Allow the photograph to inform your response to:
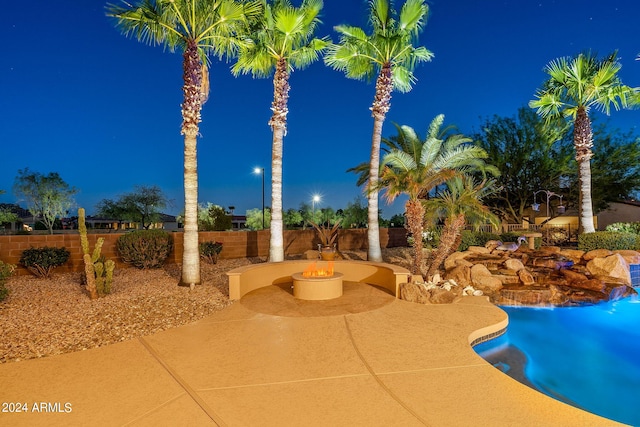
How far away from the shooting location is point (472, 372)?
4.43m

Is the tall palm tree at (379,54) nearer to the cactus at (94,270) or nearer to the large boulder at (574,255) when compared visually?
the large boulder at (574,255)

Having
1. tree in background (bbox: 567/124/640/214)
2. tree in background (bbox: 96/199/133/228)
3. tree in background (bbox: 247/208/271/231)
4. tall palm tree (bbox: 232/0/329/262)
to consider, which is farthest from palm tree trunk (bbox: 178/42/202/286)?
tree in background (bbox: 96/199/133/228)

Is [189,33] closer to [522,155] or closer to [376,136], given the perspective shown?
[376,136]

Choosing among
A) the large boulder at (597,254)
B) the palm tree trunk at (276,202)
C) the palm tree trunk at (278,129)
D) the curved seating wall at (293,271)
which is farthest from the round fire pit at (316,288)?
the large boulder at (597,254)

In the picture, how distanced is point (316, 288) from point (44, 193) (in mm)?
33744

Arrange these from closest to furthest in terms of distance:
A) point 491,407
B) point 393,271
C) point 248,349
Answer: point 491,407 < point 248,349 < point 393,271

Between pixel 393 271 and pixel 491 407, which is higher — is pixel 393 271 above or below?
above

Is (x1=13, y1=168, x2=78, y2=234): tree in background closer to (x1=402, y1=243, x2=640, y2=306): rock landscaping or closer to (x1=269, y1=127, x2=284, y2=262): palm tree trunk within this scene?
(x1=269, y1=127, x2=284, y2=262): palm tree trunk

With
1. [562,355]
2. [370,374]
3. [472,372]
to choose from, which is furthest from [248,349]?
[562,355]

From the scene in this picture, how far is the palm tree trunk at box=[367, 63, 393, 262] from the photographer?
47.9 feet

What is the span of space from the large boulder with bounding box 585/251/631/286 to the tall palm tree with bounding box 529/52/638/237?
5.06m

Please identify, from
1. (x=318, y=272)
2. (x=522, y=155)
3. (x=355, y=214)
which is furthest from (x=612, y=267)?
(x=355, y=214)

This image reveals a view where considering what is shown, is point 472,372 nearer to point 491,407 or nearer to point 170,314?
point 491,407

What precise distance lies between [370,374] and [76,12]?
26.0 m
